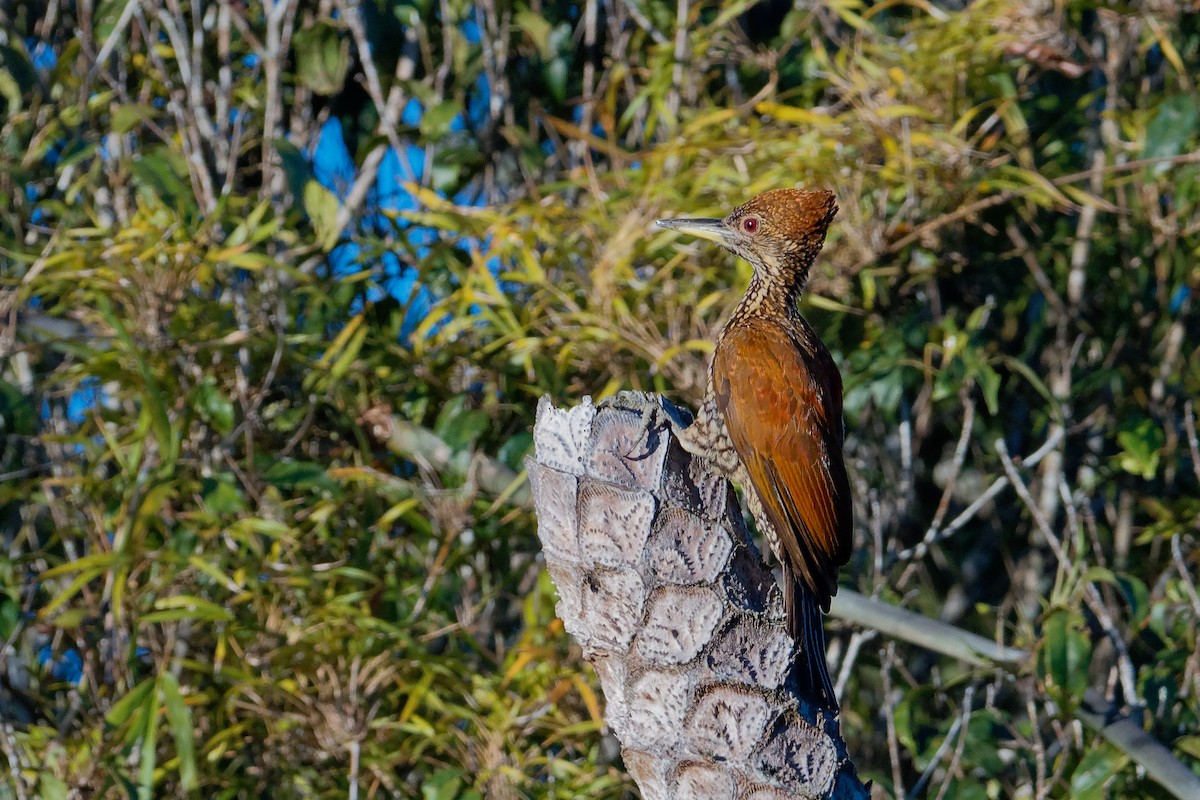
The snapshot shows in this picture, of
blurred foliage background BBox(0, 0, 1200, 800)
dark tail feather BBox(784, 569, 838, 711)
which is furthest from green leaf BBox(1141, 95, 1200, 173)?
dark tail feather BBox(784, 569, 838, 711)

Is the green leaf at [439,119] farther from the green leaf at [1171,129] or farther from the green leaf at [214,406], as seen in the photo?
the green leaf at [1171,129]

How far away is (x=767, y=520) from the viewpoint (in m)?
3.18

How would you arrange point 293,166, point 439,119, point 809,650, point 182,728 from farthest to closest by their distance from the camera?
point 439,119, point 293,166, point 182,728, point 809,650

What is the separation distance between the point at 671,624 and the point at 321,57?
327cm

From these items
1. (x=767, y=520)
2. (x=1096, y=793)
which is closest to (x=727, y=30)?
(x=767, y=520)

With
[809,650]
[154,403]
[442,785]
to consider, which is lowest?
[442,785]

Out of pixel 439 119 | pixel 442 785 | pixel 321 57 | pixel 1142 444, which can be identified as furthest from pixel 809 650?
pixel 321 57

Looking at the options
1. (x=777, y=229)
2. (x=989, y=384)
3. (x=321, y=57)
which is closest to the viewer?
(x=777, y=229)

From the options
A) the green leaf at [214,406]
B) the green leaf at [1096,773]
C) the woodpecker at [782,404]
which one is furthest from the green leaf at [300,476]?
the green leaf at [1096,773]

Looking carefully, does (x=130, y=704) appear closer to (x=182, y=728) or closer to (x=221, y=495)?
(x=182, y=728)

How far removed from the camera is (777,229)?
139 inches

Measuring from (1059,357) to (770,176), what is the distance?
112 centimetres

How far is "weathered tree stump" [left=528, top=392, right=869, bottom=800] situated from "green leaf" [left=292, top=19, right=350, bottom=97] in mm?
2975

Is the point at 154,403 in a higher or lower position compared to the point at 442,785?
higher
